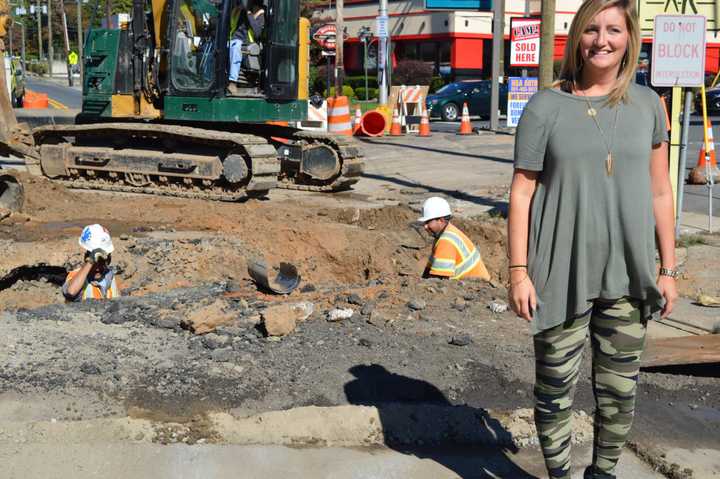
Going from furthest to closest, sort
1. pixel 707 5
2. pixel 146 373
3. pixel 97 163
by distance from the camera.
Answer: pixel 97 163
pixel 707 5
pixel 146 373

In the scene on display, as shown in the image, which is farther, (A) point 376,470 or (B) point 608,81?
(A) point 376,470

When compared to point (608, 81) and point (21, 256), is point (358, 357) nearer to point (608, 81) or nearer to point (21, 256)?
point (608, 81)

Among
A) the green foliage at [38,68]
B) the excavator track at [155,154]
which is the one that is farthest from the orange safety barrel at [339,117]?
the green foliage at [38,68]

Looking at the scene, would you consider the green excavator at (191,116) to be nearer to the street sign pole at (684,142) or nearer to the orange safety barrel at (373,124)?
the street sign pole at (684,142)

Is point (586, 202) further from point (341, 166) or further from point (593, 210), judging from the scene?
point (341, 166)

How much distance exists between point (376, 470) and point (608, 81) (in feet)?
6.25

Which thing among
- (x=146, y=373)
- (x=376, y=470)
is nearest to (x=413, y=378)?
(x=376, y=470)

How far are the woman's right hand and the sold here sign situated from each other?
6.52 metres

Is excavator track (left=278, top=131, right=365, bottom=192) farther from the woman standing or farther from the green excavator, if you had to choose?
the woman standing

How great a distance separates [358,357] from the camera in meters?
5.36

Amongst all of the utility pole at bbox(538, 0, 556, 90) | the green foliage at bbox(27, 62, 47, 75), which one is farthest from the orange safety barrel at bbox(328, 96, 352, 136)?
the green foliage at bbox(27, 62, 47, 75)

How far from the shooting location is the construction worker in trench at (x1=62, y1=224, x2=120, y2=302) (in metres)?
7.28

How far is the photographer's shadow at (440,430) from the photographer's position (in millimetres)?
4262

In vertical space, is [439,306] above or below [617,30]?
below
